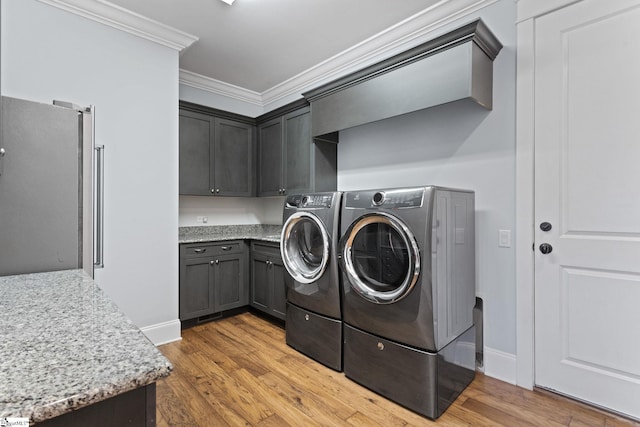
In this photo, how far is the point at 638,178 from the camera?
1749 mm

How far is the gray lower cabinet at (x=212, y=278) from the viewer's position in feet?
10.4

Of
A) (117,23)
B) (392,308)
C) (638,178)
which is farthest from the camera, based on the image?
(117,23)

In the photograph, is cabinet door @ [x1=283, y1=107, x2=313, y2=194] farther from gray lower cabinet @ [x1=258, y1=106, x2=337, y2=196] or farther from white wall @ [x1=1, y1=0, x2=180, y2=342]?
white wall @ [x1=1, y1=0, x2=180, y2=342]

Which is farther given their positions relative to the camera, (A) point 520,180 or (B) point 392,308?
(A) point 520,180

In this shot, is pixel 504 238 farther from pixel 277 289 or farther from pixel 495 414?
pixel 277 289

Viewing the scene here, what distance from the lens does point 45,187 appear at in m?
1.53

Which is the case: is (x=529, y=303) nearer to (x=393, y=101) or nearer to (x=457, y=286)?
(x=457, y=286)

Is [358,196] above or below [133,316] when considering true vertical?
above

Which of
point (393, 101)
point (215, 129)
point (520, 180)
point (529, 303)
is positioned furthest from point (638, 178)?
point (215, 129)

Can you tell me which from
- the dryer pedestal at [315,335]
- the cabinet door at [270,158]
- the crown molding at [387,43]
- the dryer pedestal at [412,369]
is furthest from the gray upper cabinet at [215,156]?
the dryer pedestal at [412,369]

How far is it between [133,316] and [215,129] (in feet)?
6.90

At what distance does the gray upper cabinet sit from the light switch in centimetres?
280

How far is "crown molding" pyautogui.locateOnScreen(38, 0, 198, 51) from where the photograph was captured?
7.98 feet

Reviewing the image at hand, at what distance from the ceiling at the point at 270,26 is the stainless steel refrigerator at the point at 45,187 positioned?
4.71ft
